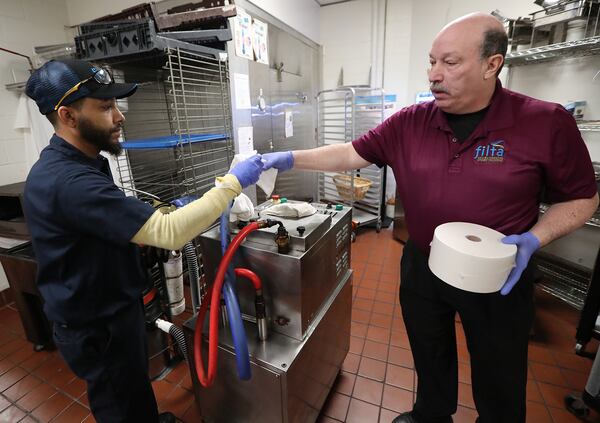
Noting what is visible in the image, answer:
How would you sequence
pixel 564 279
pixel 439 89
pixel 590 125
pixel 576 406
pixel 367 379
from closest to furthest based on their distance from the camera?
pixel 439 89 < pixel 576 406 < pixel 367 379 < pixel 590 125 < pixel 564 279

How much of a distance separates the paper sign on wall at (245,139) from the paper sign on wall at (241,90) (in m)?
0.17

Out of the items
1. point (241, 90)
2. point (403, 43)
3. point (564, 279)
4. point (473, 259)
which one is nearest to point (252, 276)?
point (473, 259)

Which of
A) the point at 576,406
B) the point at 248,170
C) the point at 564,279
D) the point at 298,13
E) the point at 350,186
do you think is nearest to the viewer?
the point at 248,170

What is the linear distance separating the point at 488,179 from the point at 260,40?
2190 millimetres

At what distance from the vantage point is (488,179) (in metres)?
0.97

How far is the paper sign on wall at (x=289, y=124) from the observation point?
10.3 ft

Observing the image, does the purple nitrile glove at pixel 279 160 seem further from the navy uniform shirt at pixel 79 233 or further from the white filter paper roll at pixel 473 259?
the white filter paper roll at pixel 473 259

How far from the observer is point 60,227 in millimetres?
922

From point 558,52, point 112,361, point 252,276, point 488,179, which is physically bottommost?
point 112,361

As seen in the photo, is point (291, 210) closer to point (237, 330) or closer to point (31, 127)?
point (237, 330)

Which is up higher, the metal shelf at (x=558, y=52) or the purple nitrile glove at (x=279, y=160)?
the metal shelf at (x=558, y=52)

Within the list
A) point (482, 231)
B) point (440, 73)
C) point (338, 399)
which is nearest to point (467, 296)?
point (482, 231)

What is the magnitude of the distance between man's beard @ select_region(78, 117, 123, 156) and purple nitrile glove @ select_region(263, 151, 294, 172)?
0.56m

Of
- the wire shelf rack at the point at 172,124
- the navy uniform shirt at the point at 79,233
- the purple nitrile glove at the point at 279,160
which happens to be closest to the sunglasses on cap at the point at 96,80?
the navy uniform shirt at the point at 79,233
